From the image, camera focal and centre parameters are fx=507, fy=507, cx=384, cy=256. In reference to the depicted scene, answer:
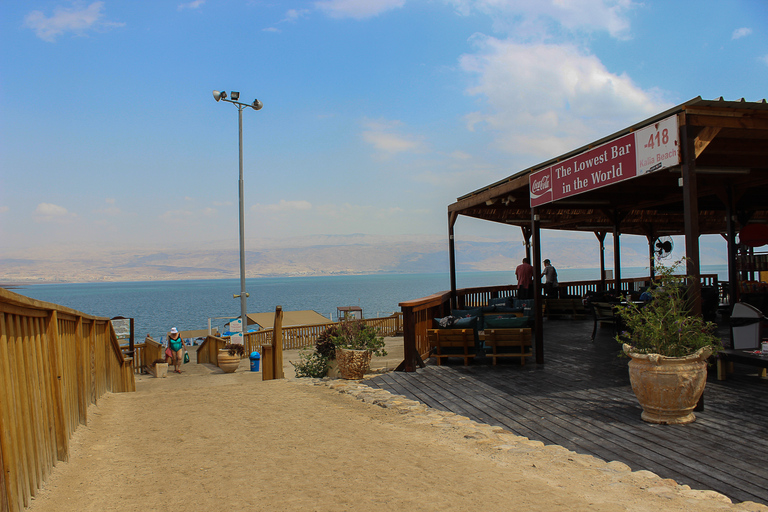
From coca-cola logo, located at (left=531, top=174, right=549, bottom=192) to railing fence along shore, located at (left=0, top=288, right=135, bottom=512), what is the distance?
6314 millimetres

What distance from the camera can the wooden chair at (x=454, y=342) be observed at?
752cm

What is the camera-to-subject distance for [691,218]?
15.7ft

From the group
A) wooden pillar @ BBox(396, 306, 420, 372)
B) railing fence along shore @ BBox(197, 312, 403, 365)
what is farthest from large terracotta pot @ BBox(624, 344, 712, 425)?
railing fence along shore @ BBox(197, 312, 403, 365)

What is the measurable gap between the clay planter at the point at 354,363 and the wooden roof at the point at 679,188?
3913 millimetres

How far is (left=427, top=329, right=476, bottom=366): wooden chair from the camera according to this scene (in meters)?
7.52

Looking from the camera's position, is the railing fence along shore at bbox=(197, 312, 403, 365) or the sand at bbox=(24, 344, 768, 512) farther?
the railing fence along shore at bbox=(197, 312, 403, 365)

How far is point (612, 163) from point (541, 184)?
1.74 m

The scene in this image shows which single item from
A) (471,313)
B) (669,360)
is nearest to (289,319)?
(471,313)

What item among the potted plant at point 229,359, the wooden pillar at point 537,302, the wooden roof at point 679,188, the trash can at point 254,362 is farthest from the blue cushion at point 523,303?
A: the potted plant at point 229,359

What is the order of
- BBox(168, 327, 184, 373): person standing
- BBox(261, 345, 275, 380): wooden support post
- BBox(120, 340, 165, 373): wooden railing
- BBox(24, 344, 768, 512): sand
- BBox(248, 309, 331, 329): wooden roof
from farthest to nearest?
BBox(248, 309, 331, 329): wooden roof
BBox(120, 340, 165, 373): wooden railing
BBox(168, 327, 184, 373): person standing
BBox(261, 345, 275, 380): wooden support post
BBox(24, 344, 768, 512): sand

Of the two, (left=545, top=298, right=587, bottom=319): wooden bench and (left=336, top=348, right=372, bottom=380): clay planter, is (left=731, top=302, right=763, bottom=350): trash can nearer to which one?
(left=336, top=348, right=372, bottom=380): clay planter

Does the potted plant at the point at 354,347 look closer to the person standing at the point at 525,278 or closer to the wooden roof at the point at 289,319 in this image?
the person standing at the point at 525,278

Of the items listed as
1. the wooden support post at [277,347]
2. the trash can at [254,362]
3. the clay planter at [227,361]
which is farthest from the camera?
the trash can at [254,362]

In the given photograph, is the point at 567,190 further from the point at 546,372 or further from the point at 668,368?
the point at 668,368
